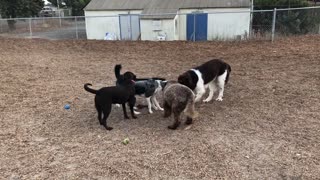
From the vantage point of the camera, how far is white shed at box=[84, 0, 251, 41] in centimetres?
2155

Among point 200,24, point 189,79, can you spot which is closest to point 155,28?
point 200,24

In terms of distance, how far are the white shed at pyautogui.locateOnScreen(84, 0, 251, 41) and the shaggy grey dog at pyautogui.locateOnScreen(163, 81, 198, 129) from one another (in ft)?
52.4

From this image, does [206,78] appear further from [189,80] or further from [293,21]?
[293,21]

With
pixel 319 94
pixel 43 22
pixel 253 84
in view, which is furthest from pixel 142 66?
pixel 43 22

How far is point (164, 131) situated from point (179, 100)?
1.95 feet

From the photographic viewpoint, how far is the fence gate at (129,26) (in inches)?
910

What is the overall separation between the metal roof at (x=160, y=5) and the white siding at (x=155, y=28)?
2.11 ft

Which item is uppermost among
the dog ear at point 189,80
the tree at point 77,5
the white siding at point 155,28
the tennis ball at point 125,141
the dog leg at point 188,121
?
the tree at point 77,5

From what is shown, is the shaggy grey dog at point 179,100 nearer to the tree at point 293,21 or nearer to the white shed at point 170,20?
the tree at point 293,21

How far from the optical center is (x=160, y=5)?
81.0 feet

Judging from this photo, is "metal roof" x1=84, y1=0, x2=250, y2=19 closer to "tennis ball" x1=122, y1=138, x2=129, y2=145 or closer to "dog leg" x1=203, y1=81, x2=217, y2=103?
"dog leg" x1=203, y1=81, x2=217, y2=103

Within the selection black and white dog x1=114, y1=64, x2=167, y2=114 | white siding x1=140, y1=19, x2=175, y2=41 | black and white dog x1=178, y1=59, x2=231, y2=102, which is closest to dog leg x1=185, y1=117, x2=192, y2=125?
black and white dog x1=178, y1=59, x2=231, y2=102

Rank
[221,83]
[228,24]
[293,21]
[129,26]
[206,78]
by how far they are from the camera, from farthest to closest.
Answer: [129,26] → [228,24] → [293,21] → [221,83] → [206,78]

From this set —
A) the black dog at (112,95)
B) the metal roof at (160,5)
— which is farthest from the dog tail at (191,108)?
the metal roof at (160,5)
